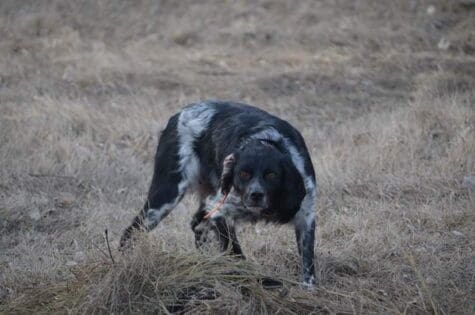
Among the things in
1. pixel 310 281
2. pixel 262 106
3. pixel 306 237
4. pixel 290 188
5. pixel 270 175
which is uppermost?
pixel 270 175

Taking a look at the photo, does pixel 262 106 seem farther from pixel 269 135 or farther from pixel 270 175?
pixel 270 175

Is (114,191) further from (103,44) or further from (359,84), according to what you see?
(103,44)

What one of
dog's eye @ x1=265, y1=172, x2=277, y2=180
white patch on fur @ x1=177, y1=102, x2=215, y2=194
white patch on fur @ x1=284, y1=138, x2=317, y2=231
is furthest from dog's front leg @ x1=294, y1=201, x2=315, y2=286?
white patch on fur @ x1=177, y1=102, x2=215, y2=194

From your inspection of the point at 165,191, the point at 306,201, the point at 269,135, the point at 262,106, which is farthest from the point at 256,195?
the point at 262,106

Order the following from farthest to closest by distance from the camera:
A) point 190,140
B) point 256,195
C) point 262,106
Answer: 1. point 262,106
2. point 190,140
3. point 256,195

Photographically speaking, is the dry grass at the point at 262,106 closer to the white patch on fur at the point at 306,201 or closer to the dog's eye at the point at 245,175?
the white patch on fur at the point at 306,201

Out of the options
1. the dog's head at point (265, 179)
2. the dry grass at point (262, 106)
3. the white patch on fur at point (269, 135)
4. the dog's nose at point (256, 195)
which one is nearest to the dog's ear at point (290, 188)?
the dog's head at point (265, 179)

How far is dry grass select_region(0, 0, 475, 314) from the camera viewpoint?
14.7ft

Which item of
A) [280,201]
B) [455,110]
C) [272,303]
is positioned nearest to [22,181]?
[280,201]

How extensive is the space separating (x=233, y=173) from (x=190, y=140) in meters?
1.02

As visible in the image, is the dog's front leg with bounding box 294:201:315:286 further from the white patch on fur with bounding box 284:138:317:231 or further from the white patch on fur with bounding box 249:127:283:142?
the white patch on fur with bounding box 249:127:283:142

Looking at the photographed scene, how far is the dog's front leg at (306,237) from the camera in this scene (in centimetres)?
515

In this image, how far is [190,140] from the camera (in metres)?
6.00

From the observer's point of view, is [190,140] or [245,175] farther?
[190,140]
